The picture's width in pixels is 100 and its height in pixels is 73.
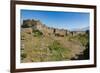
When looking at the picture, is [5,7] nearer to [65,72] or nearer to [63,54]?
[63,54]

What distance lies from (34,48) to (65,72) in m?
0.45

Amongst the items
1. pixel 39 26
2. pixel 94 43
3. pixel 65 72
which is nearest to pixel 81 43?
pixel 94 43

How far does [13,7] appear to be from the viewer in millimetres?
1931

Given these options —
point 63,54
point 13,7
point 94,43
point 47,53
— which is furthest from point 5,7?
point 94,43

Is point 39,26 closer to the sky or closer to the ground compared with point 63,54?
closer to the sky

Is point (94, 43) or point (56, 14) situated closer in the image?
point (56, 14)

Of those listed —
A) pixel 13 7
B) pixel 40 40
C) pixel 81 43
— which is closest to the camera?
pixel 13 7

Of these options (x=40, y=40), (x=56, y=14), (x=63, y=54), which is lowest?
(x=63, y=54)

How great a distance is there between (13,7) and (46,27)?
411mm

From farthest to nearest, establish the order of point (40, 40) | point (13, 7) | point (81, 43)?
point (81, 43)
point (40, 40)
point (13, 7)

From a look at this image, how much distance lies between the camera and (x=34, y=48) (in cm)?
204

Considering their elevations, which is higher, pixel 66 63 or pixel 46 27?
pixel 46 27

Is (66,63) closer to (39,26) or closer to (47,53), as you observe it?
(47,53)

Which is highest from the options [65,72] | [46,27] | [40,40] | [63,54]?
[46,27]
